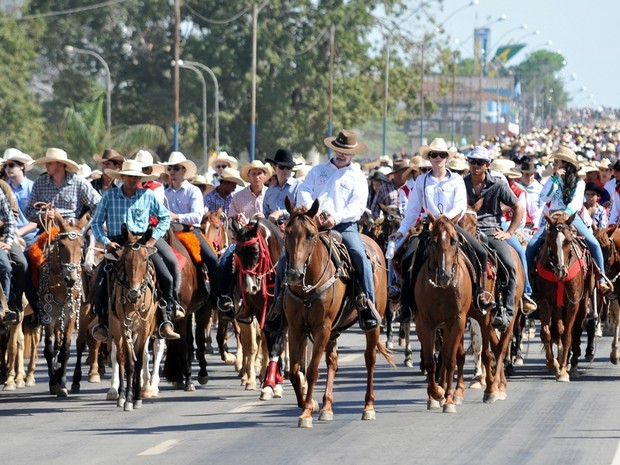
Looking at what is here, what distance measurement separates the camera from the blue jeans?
20234 millimetres

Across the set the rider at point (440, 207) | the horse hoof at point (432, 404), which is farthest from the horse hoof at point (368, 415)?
the rider at point (440, 207)

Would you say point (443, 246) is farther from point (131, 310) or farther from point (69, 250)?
point (69, 250)

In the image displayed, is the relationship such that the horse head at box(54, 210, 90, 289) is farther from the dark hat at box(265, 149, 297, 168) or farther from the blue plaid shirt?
the dark hat at box(265, 149, 297, 168)

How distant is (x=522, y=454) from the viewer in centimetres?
1314

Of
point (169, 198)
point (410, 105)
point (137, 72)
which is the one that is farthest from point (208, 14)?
point (169, 198)

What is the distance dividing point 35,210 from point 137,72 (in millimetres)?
66273

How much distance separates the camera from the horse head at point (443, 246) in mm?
15883

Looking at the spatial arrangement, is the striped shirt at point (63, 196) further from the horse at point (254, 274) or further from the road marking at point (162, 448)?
the road marking at point (162, 448)

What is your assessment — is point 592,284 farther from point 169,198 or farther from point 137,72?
point 137,72

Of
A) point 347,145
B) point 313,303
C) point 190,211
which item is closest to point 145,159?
point 190,211

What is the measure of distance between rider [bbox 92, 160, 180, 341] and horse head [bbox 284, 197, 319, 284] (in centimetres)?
256

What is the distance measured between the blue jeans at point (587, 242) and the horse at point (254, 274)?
11.6 ft

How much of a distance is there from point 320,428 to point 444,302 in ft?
7.42

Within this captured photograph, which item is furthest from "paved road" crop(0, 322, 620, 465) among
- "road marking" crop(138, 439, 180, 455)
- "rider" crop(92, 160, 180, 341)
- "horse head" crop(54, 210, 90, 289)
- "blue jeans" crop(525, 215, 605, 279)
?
"blue jeans" crop(525, 215, 605, 279)
